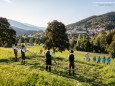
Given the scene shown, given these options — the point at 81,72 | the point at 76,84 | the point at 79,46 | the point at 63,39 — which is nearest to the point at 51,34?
the point at 63,39

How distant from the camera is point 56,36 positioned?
80.6m

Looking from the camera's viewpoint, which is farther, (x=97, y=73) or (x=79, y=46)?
(x=79, y=46)

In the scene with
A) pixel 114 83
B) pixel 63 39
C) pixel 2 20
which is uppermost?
pixel 2 20

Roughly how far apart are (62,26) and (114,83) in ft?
196

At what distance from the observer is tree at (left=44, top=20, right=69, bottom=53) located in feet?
262

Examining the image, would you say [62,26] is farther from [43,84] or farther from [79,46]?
[79,46]

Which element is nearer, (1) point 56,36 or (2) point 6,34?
(2) point 6,34

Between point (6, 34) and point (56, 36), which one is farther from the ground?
point (6, 34)

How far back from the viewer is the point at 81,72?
1081 inches

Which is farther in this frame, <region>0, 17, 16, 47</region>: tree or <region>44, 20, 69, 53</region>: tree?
<region>44, 20, 69, 53</region>: tree

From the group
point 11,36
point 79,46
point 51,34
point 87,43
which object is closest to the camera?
point 11,36

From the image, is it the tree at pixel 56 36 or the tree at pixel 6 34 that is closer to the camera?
the tree at pixel 6 34

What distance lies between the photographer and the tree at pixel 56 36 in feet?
262

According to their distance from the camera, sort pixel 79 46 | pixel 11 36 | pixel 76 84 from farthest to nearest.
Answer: pixel 79 46 < pixel 11 36 < pixel 76 84
